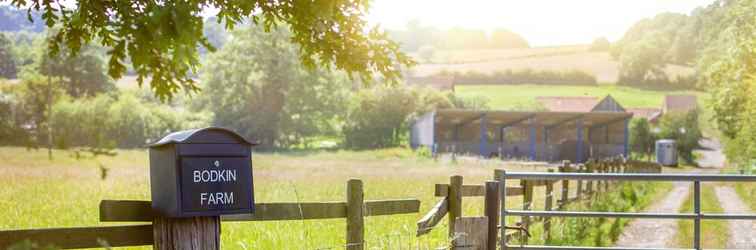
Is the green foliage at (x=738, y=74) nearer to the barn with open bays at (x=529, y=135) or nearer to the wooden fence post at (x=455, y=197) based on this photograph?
the barn with open bays at (x=529, y=135)

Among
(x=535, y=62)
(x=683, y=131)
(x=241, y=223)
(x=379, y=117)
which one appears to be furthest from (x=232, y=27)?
(x=535, y=62)

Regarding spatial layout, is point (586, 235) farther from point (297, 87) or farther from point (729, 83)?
point (297, 87)

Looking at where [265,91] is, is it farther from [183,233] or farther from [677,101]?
[183,233]

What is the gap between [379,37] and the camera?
7660 millimetres

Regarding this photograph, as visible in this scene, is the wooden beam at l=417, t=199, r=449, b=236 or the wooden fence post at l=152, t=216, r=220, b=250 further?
the wooden beam at l=417, t=199, r=449, b=236

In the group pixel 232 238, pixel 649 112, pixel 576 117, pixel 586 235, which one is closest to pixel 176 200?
pixel 232 238

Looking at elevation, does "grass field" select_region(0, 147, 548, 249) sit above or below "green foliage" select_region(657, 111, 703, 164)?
above

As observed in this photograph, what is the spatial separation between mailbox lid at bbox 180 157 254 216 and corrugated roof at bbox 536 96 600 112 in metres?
93.8

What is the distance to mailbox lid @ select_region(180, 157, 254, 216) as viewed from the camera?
4.41 meters

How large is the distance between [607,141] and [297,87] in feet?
93.7

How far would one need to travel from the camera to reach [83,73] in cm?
8644

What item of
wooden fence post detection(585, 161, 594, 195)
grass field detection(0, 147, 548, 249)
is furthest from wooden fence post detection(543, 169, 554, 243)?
wooden fence post detection(585, 161, 594, 195)

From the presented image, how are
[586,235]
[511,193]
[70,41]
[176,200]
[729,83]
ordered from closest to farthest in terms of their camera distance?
[176,200], [70,41], [511,193], [586,235], [729,83]

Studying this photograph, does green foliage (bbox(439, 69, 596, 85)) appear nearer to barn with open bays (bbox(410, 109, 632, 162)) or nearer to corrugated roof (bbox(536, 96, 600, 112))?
corrugated roof (bbox(536, 96, 600, 112))
